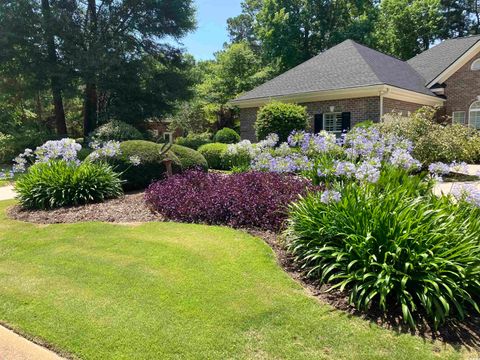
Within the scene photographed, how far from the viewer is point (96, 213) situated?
7.08 m

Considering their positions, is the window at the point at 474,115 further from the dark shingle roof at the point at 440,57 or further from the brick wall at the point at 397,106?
the brick wall at the point at 397,106

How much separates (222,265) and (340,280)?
4.41ft

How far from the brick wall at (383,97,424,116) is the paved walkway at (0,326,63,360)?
1572cm

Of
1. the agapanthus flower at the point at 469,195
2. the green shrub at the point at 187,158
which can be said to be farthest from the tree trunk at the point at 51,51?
the agapanthus flower at the point at 469,195

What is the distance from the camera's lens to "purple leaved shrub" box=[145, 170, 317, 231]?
5918mm

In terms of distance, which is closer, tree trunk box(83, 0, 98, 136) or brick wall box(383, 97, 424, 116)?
brick wall box(383, 97, 424, 116)

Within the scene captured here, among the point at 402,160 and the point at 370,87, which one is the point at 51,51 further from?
the point at 402,160

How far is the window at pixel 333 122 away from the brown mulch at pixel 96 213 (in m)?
11.7

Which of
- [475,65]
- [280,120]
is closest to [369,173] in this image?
[280,120]

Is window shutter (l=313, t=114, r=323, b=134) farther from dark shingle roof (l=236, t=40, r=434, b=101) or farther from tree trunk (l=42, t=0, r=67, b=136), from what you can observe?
tree trunk (l=42, t=0, r=67, b=136)

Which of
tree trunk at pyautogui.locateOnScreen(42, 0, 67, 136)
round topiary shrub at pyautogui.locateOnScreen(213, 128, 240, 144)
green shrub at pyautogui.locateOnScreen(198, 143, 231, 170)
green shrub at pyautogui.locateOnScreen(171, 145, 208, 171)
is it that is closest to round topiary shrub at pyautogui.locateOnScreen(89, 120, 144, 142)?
tree trunk at pyautogui.locateOnScreen(42, 0, 67, 136)

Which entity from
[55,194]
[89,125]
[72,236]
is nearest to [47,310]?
[72,236]

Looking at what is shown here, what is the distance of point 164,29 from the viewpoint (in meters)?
23.7

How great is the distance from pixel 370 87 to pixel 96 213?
12.4 meters
